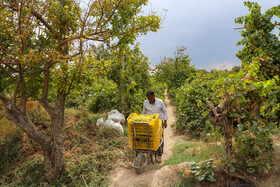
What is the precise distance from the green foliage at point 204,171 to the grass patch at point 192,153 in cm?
42

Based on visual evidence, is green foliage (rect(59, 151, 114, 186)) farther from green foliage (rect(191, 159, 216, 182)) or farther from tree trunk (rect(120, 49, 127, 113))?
tree trunk (rect(120, 49, 127, 113))

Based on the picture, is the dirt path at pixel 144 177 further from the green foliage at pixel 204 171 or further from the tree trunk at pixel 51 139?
the tree trunk at pixel 51 139

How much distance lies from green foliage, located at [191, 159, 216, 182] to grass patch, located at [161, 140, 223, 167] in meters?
0.42

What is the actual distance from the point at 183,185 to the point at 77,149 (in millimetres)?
3345

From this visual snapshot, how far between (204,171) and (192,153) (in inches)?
53.2

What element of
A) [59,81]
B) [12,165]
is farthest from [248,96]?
[12,165]

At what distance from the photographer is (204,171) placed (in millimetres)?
3959

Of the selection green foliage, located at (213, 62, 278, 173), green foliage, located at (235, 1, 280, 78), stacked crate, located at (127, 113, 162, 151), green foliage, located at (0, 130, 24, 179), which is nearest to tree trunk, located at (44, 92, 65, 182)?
green foliage, located at (0, 130, 24, 179)

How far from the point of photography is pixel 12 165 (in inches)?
216

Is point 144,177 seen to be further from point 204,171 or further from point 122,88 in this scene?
point 122,88

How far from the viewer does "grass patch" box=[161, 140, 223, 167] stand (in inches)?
186

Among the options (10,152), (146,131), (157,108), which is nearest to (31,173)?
(10,152)

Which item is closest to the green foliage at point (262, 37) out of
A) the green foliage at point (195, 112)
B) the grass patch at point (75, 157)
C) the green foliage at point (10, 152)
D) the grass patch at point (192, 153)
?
the green foliage at point (195, 112)

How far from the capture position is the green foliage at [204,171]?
151 inches
